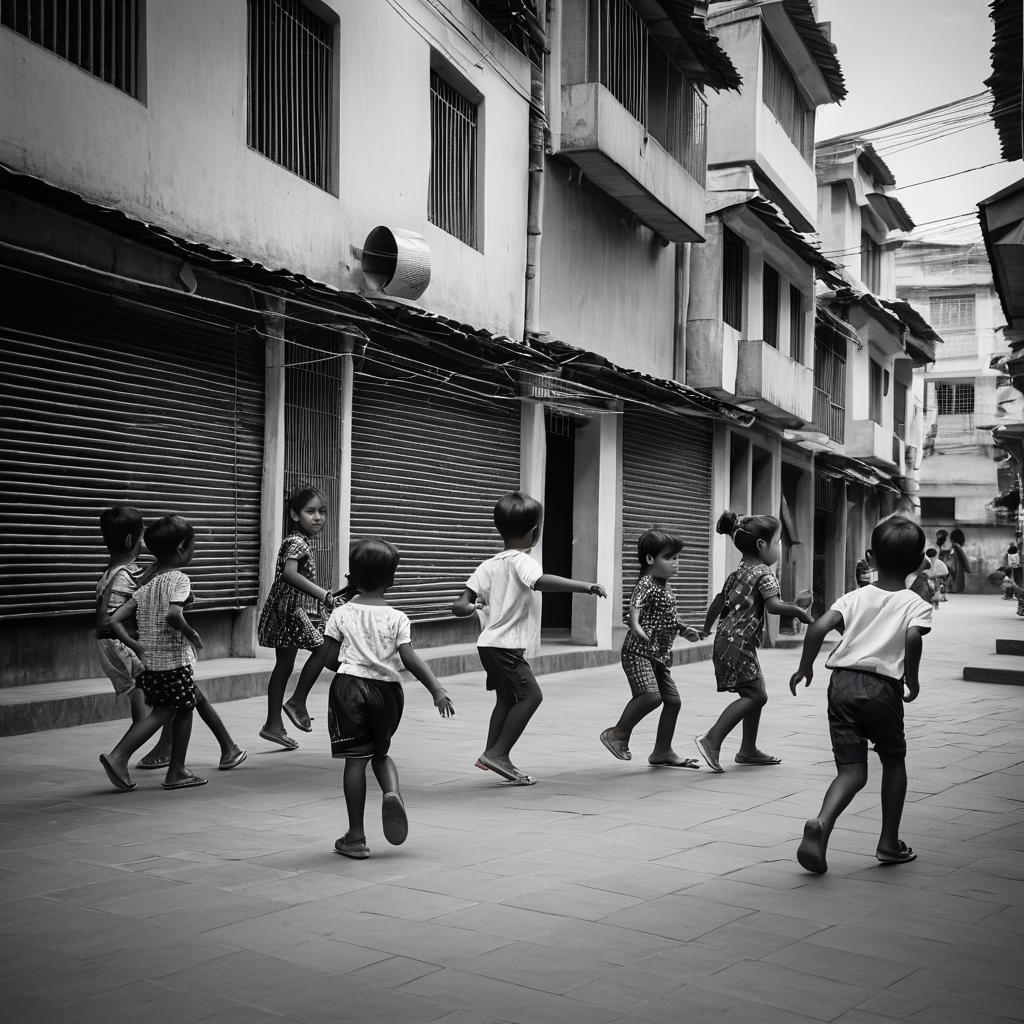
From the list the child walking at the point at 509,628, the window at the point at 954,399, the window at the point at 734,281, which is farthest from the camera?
the window at the point at 954,399

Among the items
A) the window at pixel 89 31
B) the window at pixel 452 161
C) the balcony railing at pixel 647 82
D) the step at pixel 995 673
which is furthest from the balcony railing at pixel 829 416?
the window at pixel 89 31

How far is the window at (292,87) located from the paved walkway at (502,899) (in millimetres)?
5950

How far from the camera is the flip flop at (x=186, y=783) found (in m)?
6.65

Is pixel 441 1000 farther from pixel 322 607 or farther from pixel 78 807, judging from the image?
pixel 322 607

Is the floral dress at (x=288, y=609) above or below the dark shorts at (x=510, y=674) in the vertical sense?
above

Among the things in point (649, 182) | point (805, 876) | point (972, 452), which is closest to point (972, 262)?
point (972, 452)

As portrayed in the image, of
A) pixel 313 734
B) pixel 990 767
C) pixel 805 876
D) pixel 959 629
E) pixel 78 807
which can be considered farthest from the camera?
pixel 959 629

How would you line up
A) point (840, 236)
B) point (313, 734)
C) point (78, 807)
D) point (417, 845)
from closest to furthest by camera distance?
point (417, 845)
point (78, 807)
point (313, 734)
point (840, 236)

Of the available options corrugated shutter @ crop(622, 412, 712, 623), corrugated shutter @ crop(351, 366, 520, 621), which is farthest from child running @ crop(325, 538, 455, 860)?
corrugated shutter @ crop(622, 412, 712, 623)

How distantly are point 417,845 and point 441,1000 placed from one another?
6.54 ft

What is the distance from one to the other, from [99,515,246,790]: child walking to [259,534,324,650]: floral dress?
1.17 meters

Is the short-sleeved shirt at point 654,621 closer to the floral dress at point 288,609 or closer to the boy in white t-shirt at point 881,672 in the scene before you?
the floral dress at point 288,609

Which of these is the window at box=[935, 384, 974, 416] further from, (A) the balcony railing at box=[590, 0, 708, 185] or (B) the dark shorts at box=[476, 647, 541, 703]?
(B) the dark shorts at box=[476, 647, 541, 703]

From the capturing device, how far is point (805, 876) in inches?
201
